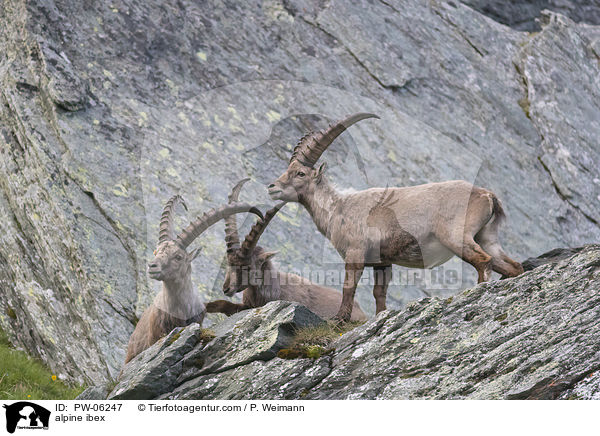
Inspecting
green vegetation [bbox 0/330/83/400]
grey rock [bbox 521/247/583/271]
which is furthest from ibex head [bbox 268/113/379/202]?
green vegetation [bbox 0/330/83/400]

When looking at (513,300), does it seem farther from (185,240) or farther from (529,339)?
(185,240)

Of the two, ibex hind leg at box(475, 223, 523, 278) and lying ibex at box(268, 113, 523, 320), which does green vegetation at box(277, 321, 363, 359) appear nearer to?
lying ibex at box(268, 113, 523, 320)

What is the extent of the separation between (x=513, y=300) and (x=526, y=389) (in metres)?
1.74

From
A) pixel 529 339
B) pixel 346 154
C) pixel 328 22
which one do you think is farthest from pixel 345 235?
pixel 328 22

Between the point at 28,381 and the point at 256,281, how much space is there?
4.96m

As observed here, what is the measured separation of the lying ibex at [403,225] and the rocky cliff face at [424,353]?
1064 mm

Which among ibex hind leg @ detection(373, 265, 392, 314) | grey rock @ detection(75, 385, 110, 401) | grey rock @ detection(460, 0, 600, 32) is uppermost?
grey rock @ detection(460, 0, 600, 32)

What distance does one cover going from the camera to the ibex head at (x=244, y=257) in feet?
43.1

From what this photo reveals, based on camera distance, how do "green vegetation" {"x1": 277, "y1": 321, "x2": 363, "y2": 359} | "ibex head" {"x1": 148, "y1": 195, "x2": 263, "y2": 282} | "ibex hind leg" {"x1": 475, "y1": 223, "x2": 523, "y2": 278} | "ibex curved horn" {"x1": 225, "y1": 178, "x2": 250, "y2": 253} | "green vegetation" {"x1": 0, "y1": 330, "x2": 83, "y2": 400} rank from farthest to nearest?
"green vegetation" {"x1": 0, "y1": 330, "x2": 83, "y2": 400}
"ibex curved horn" {"x1": 225, "y1": 178, "x2": 250, "y2": 253}
"ibex head" {"x1": 148, "y1": 195, "x2": 263, "y2": 282}
"ibex hind leg" {"x1": 475, "y1": 223, "x2": 523, "y2": 278}
"green vegetation" {"x1": 277, "y1": 321, "x2": 363, "y2": 359}

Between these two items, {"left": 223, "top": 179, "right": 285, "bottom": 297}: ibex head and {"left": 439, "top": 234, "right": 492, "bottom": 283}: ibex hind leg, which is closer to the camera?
{"left": 439, "top": 234, "right": 492, "bottom": 283}: ibex hind leg

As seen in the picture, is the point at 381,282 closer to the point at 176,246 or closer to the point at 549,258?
the point at 549,258

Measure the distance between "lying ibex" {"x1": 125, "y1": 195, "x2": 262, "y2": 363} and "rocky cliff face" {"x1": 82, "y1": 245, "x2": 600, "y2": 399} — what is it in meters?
1.52

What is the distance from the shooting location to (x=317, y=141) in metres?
12.1
